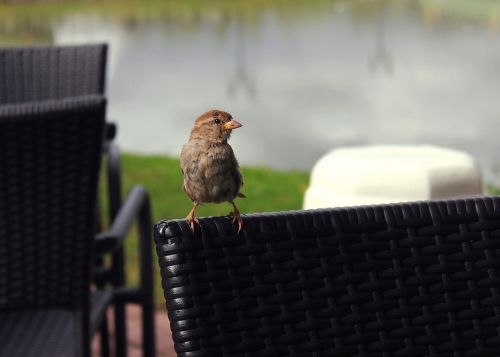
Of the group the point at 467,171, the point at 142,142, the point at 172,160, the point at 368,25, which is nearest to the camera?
the point at 467,171

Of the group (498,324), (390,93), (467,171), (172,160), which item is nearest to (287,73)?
(390,93)

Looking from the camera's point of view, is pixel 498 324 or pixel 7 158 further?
pixel 7 158

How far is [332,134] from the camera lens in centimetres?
921

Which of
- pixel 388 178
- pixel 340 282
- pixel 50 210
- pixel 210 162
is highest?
pixel 388 178

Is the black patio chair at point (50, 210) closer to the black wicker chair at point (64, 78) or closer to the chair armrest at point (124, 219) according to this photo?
the chair armrest at point (124, 219)

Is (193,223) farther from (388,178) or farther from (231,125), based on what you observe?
(388,178)

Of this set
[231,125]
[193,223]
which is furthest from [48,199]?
[193,223]

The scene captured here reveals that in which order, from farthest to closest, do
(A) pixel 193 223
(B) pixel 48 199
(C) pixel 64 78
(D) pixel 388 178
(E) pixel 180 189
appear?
(E) pixel 180 189 < (C) pixel 64 78 < (D) pixel 388 178 < (B) pixel 48 199 < (A) pixel 193 223

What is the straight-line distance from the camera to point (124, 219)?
8.27 feet

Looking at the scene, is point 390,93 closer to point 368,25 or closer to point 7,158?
point 368,25

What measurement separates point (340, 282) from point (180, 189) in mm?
5652

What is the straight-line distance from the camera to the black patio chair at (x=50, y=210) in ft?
6.23

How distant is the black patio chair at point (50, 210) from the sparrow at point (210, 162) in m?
0.64

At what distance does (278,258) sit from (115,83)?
10836 millimetres
